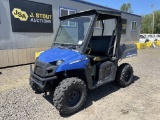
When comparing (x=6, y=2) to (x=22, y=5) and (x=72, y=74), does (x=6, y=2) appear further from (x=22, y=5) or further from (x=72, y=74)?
(x=72, y=74)

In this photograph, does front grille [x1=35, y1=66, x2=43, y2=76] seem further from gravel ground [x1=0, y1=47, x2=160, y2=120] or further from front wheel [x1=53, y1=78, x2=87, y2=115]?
gravel ground [x1=0, y1=47, x2=160, y2=120]

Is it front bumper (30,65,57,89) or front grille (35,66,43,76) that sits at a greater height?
front grille (35,66,43,76)

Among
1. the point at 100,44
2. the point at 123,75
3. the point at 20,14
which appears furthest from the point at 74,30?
the point at 20,14

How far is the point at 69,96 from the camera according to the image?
3184 millimetres

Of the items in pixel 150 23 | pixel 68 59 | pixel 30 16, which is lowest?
pixel 68 59

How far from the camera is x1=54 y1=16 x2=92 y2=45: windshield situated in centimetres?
363

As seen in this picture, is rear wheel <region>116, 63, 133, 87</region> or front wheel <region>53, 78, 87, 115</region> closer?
front wheel <region>53, 78, 87, 115</region>

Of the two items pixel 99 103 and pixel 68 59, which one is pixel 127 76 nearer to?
pixel 99 103

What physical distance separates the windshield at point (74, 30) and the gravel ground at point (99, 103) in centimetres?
158

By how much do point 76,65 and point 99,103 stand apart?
49.7 inches

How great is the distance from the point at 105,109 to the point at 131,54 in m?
2.25

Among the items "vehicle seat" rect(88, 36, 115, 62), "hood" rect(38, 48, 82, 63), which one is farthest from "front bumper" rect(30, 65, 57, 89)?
"vehicle seat" rect(88, 36, 115, 62)

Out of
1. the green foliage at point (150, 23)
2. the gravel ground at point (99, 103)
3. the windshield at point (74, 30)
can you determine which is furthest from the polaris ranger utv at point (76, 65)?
the green foliage at point (150, 23)

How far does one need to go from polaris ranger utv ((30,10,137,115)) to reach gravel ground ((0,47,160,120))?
0.35 m
